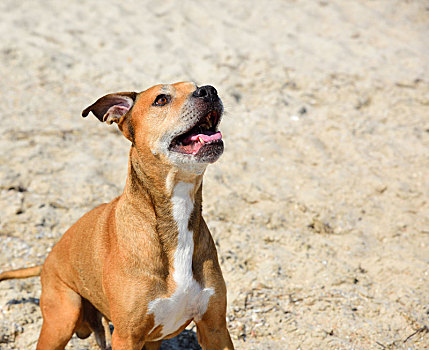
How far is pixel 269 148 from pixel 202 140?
11.5ft

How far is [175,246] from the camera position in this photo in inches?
129

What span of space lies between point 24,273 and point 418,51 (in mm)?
7175

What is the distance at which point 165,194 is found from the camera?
3.24m

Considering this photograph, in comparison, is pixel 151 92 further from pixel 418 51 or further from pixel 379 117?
pixel 418 51

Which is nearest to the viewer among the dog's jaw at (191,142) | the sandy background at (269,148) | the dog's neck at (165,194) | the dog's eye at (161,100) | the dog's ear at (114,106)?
the dog's jaw at (191,142)

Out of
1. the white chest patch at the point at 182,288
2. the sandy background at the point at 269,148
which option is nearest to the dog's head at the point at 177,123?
the white chest patch at the point at 182,288

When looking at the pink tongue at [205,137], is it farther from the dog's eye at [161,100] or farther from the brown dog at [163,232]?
the dog's eye at [161,100]

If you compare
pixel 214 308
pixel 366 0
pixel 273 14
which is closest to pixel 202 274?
pixel 214 308

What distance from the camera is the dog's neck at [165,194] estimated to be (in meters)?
3.22

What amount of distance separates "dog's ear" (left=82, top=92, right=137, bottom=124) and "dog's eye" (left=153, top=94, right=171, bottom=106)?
0.25m

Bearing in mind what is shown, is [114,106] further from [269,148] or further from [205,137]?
[269,148]

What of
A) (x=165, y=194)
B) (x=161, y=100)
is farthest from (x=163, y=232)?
(x=161, y=100)

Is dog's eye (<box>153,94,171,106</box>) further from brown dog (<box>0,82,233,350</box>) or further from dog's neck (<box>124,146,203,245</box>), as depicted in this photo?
dog's neck (<box>124,146,203,245</box>)

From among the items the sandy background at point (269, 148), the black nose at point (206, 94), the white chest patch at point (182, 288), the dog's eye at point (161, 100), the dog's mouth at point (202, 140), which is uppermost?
the black nose at point (206, 94)
